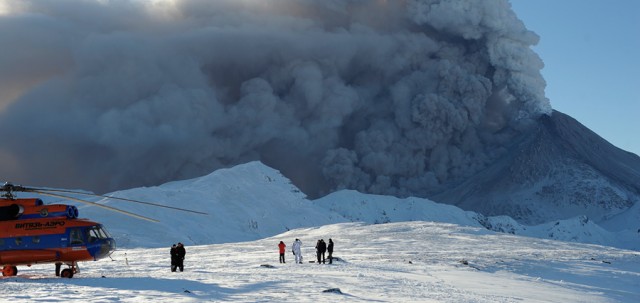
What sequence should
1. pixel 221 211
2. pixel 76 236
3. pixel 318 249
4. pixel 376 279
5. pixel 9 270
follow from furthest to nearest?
1. pixel 221 211
2. pixel 318 249
3. pixel 9 270
4. pixel 76 236
5. pixel 376 279

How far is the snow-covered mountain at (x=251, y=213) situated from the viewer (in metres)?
99.7

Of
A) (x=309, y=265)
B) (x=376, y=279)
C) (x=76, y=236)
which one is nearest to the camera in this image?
(x=376, y=279)

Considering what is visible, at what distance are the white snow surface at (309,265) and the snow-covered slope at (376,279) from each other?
0.22 feet

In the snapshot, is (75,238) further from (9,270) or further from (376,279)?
(376,279)

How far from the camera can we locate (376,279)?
1276 inches

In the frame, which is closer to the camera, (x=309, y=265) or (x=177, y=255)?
(x=177, y=255)

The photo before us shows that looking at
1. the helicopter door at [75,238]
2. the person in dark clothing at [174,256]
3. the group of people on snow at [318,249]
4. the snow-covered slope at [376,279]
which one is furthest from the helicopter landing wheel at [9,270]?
the group of people on snow at [318,249]

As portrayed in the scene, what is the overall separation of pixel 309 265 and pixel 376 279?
1076cm

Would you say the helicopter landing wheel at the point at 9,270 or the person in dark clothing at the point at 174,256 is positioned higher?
the person in dark clothing at the point at 174,256

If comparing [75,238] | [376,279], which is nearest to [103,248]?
[75,238]

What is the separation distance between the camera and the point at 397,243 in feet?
214

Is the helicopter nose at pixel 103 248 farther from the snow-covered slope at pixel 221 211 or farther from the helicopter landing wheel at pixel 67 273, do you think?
the snow-covered slope at pixel 221 211

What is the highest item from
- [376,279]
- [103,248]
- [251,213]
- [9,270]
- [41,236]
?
[251,213]

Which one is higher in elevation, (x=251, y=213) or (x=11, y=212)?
(x=251, y=213)
